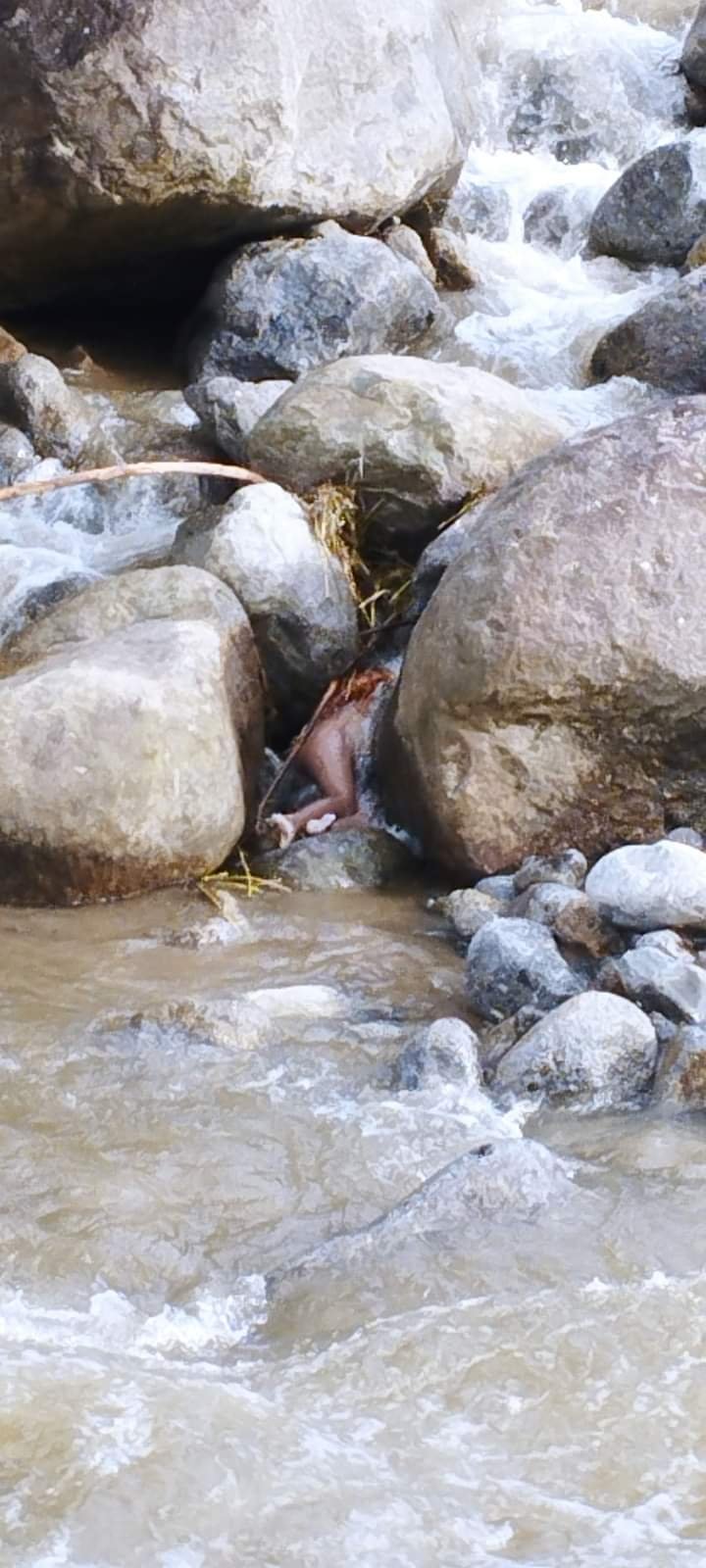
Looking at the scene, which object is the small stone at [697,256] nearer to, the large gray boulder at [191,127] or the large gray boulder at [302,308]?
the large gray boulder at [191,127]

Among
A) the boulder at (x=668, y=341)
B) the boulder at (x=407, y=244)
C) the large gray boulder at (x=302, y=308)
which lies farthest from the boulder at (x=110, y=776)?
the boulder at (x=407, y=244)

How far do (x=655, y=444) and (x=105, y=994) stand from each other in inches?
88.4

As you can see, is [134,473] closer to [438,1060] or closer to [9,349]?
[9,349]

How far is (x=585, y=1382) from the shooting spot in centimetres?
250

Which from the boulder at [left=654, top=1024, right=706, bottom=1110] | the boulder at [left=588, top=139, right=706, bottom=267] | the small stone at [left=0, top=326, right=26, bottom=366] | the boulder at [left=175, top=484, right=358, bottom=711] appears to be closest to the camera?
the boulder at [left=654, top=1024, right=706, bottom=1110]

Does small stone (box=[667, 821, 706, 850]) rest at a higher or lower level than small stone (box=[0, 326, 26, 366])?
lower

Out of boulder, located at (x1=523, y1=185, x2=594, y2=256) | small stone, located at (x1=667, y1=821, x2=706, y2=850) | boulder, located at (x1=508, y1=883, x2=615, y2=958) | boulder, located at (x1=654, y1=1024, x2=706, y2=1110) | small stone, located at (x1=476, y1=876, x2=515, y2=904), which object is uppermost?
boulder, located at (x1=523, y1=185, x2=594, y2=256)

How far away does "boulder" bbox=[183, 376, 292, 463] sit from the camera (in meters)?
6.54

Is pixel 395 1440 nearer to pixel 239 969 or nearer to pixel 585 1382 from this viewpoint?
pixel 585 1382

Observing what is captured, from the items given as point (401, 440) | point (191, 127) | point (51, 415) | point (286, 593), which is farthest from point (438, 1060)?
point (191, 127)

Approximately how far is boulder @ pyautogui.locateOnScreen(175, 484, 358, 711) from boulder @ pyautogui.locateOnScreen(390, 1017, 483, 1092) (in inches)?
82.5

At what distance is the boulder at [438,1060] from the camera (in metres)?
3.57

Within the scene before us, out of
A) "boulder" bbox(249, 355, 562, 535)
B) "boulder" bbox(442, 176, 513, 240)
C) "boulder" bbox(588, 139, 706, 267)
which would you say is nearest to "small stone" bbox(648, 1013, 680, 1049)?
"boulder" bbox(249, 355, 562, 535)

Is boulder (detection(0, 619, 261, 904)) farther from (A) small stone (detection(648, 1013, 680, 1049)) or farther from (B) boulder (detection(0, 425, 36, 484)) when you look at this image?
(B) boulder (detection(0, 425, 36, 484))
